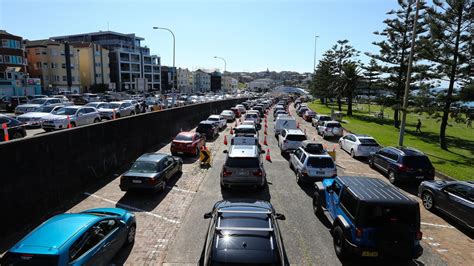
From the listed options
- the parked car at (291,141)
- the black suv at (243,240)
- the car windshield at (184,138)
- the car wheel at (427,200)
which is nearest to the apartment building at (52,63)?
the car windshield at (184,138)

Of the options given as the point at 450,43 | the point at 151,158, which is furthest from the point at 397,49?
the point at 151,158

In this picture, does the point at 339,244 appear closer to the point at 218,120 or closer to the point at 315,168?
the point at 315,168

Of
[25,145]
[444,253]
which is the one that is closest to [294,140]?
[444,253]

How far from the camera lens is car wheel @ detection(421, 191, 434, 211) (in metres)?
11.8

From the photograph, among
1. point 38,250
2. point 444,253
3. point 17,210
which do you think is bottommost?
point 444,253

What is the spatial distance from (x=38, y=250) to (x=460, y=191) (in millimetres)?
12589

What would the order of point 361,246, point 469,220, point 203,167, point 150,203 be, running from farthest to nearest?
point 203,167, point 150,203, point 469,220, point 361,246

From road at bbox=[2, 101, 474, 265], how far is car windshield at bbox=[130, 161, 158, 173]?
1.04 m

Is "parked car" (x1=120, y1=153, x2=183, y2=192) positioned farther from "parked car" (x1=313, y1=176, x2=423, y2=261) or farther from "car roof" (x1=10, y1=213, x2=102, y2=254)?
"parked car" (x1=313, y1=176, x2=423, y2=261)

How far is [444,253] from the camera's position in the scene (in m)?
8.70

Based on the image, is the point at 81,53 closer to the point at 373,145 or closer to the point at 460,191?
the point at 373,145

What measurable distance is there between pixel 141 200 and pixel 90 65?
85623 millimetres

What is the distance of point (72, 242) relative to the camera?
6070mm

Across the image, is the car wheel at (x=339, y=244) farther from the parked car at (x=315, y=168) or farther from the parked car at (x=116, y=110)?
the parked car at (x=116, y=110)
